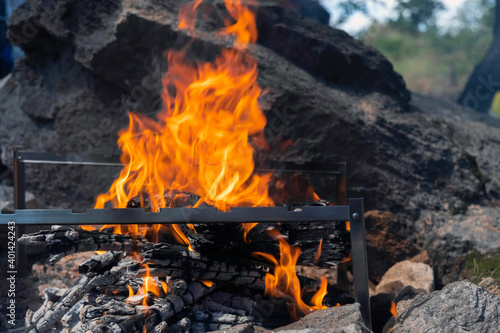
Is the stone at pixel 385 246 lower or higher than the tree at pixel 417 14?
lower

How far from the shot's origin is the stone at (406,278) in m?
2.82

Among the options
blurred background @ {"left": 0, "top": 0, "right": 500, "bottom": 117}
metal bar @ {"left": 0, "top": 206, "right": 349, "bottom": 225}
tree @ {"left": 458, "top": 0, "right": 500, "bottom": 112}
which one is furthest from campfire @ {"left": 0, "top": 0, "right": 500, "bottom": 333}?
blurred background @ {"left": 0, "top": 0, "right": 500, "bottom": 117}

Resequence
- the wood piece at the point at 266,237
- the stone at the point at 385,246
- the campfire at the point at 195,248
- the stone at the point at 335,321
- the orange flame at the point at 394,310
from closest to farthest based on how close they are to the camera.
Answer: the stone at the point at 335,321 < the campfire at the point at 195,248 < the orange flame at the point at 394,310 < the wood piece at the point at 266,237 < the stone at the point at 385,246

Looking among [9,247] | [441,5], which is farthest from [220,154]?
[441,5]

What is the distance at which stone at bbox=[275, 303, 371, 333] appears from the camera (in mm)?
1815

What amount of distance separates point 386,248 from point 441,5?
747 inches

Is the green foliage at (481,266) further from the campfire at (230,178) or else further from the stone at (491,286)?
the stone at (491,286)

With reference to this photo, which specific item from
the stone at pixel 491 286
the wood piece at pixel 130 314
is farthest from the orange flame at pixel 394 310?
the wood piece at pixel 130 314

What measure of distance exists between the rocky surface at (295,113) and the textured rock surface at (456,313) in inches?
46.9

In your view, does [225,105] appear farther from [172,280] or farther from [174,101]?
[172,280]

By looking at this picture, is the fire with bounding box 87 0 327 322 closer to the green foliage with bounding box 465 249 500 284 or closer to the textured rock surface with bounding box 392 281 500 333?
the textured rock surface with bounding box 392 281 500 333

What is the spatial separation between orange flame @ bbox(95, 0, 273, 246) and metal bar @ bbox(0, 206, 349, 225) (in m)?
0.54

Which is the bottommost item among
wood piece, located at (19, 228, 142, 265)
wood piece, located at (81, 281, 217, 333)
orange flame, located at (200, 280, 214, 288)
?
wood piece, located at (81, 281, 217, 333)

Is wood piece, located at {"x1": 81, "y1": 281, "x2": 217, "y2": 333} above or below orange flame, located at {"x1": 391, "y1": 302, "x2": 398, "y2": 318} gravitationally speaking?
above
